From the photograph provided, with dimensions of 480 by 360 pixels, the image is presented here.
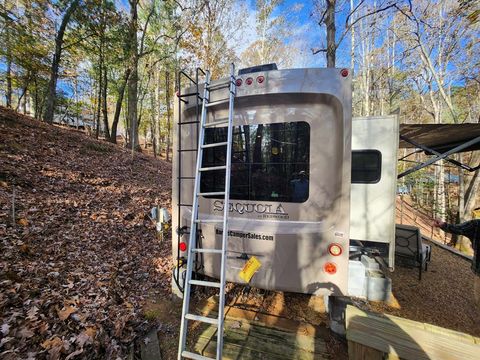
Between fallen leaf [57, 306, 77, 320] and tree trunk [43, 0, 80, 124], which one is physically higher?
tree trunk [43, 0, 80, 124]

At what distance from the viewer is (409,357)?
1.12 meters

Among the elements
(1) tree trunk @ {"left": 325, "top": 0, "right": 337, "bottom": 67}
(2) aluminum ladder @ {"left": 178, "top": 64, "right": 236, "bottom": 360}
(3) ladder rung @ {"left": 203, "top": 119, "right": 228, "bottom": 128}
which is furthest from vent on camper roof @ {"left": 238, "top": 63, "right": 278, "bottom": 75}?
(1) tree trunk @ {"left": 325, "top": 0, "right": 337, "bottom": 67}

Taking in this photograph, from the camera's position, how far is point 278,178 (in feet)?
9.02

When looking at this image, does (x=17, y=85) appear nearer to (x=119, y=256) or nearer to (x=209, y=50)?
(x=209, y=50)

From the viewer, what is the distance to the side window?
16.4 ft

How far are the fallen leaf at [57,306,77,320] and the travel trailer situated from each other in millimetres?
1236

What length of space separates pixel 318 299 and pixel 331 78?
333cm

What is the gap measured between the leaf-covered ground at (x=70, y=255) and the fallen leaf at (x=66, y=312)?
11 millimetres

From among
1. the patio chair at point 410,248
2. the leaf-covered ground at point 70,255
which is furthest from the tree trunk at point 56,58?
the patio chair at point 410,248

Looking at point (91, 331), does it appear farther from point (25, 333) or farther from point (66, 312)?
point (25, 333)

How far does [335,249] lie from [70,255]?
13.8 feet

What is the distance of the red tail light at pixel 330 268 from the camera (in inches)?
96.7

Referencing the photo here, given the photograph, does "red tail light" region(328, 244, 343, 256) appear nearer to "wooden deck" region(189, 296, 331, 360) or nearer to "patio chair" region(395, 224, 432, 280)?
"wooden deck" region(189, 296, 331, 360)

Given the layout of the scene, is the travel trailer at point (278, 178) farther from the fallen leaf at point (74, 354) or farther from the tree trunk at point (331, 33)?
the tree trunk at point (331, 33)
